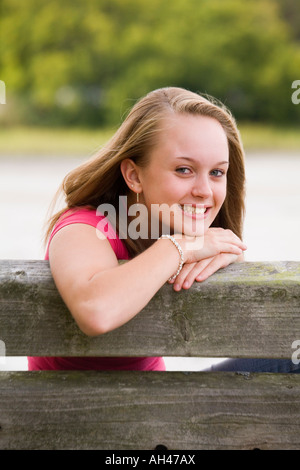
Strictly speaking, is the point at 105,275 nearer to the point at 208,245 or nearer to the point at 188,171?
the point at 208,245

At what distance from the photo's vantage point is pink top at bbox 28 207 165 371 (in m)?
1.76

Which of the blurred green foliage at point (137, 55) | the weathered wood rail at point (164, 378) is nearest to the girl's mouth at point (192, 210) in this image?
the weathered wood rail at point (164, 378)

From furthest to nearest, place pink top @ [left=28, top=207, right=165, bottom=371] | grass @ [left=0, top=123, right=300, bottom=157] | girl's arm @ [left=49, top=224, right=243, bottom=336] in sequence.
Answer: grass @ [left=0, top=123, right=300, bottom=157] → pink top @ [left=28, top=207, right=165, bottom=371] → girl's arm @ [left=49, top=224, right=243, bottom=336]

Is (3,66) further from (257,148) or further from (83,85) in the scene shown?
(257,148)

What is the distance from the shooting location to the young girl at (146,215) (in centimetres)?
139

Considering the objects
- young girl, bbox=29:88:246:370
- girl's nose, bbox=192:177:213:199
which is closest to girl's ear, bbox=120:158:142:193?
young girl, bbox=29:88:246:370

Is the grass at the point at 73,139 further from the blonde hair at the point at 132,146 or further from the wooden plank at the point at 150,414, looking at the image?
the wooden plank at the point at 150,414

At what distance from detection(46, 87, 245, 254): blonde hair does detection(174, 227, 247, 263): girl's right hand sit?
0.35 metres

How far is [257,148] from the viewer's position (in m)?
21.7

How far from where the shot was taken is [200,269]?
145cm

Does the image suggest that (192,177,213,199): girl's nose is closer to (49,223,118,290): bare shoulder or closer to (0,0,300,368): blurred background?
(49,223,118,290): bare shoulder

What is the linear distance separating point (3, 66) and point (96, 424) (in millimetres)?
28437

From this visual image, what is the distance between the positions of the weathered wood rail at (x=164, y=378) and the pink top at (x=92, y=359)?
1.13 ft

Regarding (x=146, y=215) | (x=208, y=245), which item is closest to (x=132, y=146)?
(x=146, y=215)
